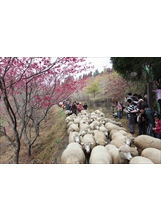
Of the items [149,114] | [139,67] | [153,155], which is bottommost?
[153,155]

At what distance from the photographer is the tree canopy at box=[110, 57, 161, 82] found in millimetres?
3815

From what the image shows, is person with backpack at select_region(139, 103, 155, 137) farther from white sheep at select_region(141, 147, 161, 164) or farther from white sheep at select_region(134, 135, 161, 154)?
white sheep at select_region(141, 147, 161, 164)

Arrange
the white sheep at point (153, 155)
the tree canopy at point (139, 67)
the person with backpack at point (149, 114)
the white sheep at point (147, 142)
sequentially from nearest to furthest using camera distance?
the white sheep at point (153, 155)
the white sheep at point (147, 142)
the person with backpack at point (149, 114)
the tree canopy at point (139, 67)

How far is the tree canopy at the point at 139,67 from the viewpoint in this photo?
3.82 metres

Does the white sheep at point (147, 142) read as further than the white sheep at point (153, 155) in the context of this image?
Yes

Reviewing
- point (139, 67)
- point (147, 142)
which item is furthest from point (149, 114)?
point (139, 67)

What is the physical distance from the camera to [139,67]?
436 centimetres

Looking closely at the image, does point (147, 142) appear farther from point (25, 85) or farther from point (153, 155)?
point (25, 85)

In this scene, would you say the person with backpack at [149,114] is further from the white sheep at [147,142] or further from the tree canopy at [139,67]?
the tree canopy at [139,67]

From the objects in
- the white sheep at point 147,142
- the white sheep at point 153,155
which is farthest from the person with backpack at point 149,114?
the white sheep at point 153,155
